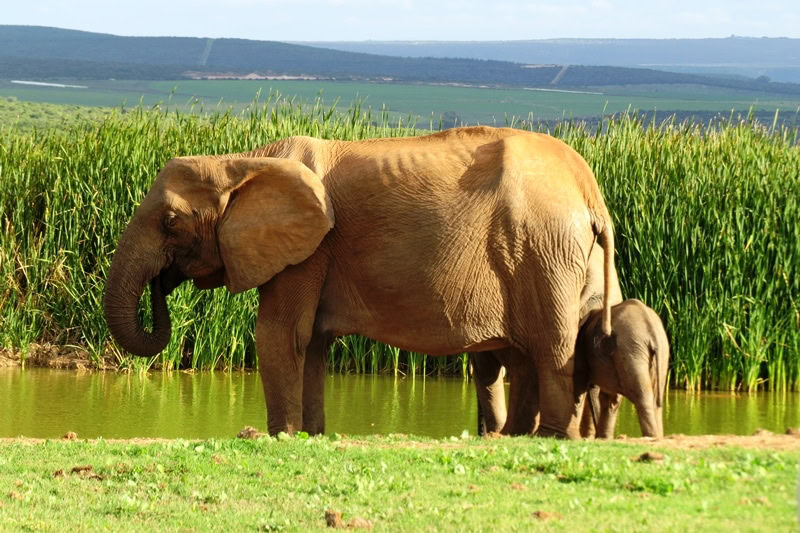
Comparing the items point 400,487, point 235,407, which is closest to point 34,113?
point 235,407

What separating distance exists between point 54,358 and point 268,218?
7.51m

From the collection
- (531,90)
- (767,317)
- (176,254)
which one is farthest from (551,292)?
(531,90)

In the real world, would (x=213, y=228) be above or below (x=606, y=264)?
above

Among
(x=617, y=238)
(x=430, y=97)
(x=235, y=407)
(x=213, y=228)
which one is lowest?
(x=430, y=97)

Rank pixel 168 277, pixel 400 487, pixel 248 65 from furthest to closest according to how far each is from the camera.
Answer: pixel 248 65, pixel 168 277, pixel 400 487

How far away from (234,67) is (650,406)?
147 metres

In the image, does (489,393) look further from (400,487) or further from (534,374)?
(400,487)

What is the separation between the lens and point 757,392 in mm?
16078

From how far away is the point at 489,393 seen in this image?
38.5ft

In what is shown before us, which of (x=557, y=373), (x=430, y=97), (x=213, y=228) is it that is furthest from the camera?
(x=430, y=97)

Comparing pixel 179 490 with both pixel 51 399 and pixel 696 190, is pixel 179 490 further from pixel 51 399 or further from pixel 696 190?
Answer: pixel 696 190

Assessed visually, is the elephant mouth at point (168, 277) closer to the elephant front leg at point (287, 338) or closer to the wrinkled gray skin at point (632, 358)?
the elephant front leg at point (287, 338)

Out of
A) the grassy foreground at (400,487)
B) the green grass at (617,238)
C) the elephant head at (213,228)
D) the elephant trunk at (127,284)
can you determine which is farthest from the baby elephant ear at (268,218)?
the green grass at (617,238)

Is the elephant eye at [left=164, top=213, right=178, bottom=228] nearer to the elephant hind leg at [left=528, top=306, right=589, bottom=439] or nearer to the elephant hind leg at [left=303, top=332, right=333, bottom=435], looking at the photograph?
the elephant hind leg at [left=303, top=332, right=333, bottom=435]
